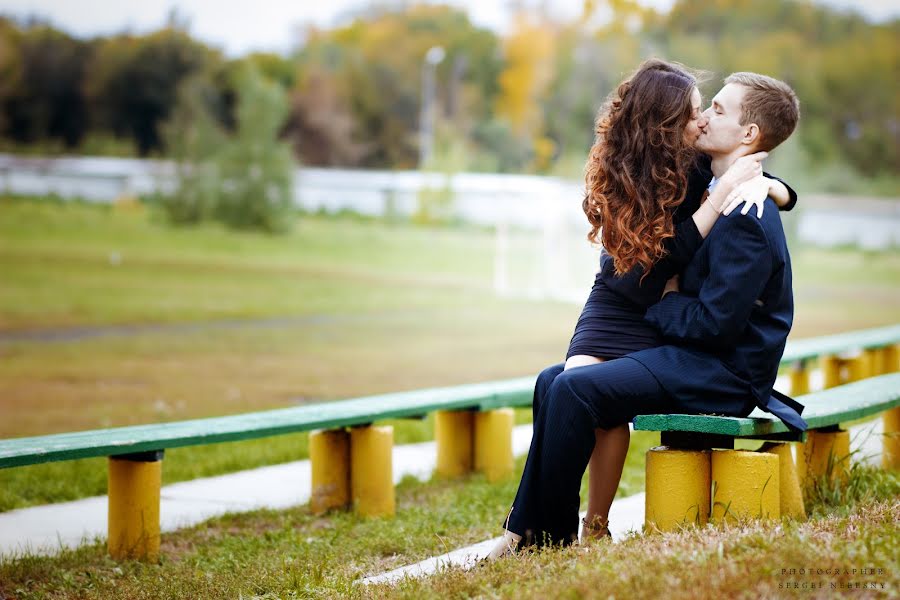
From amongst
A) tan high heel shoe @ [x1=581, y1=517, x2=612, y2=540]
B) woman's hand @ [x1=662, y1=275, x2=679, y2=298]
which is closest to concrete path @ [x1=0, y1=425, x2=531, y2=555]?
tan high heel shoe @ [x1=581, y1=517, x2=612, y2=540]

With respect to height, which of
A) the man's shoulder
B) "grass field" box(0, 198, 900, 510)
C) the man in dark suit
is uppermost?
the man's shoulder

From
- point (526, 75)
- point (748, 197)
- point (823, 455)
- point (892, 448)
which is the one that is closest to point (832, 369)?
point (892, 448)

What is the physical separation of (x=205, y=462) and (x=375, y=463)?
6.11ft

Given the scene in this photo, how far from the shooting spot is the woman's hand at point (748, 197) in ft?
11.8

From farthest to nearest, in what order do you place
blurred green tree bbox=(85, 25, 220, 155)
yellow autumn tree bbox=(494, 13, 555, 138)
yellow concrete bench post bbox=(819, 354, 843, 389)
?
yellow autumn tree bbox=(494, 13, 555, 138), blurred green tree bbox=(85, 25, 220, 155), yellow concrete bench post bbox=(819, 354, 843, 389)

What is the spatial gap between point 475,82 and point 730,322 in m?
50.3

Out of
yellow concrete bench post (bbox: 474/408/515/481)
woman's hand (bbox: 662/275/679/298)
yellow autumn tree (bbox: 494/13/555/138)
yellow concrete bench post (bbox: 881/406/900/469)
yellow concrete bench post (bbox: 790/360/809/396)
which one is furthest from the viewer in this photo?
yellow autumn tree (bbox: 494/13/555/138)

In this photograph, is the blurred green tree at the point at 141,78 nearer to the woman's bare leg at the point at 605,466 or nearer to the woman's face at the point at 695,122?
the woman's face at the point at 695,122

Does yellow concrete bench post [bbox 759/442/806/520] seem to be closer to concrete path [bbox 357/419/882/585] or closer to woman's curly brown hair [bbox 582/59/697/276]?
concrete path [bbox 357/419/882/585]

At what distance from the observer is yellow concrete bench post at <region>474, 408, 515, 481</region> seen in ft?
18.7

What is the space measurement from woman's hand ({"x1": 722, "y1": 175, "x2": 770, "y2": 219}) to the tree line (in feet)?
127

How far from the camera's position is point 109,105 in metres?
47.7

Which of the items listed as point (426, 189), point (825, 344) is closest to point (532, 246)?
point (426, 189)

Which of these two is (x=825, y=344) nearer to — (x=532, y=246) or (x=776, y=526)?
(x=776, y=526)
